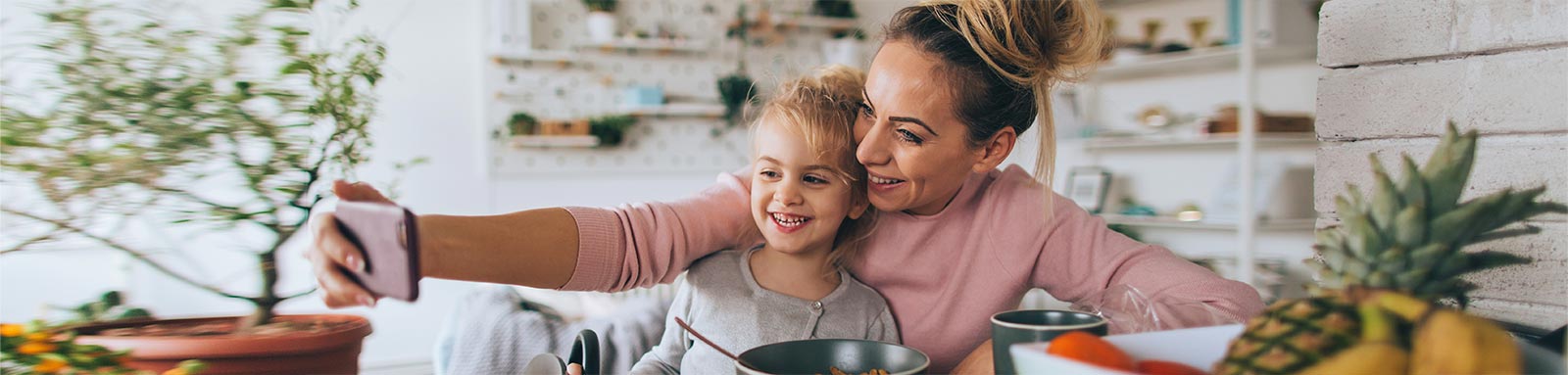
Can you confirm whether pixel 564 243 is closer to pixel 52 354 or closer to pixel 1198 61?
pixel 52 354

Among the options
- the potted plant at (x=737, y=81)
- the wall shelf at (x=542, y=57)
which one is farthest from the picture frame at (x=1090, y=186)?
the wall shelf at (x=542, y=57)

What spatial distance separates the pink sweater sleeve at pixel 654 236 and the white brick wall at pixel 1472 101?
73 cm

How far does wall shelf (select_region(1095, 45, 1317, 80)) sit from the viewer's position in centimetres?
356

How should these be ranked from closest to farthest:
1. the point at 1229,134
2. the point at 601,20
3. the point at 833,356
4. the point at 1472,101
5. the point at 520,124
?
1. the point at 833,356
2. the point at 1472,101
3. the point at 1229,134
4. the point at 520,124
5. the point at 601,20

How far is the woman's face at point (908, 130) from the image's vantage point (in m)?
1.10

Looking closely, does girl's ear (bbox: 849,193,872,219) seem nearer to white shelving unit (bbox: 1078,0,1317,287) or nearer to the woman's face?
the woman's face

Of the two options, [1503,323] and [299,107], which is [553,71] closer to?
[299,107]

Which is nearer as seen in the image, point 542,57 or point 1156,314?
point 1156,314

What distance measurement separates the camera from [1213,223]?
12.1ft

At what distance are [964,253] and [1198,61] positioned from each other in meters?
2.97

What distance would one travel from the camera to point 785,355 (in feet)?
2.80

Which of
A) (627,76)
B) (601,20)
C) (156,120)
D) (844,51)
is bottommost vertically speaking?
(156,120)

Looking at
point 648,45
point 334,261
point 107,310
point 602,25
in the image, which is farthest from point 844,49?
point 334,261

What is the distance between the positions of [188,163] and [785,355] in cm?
88
